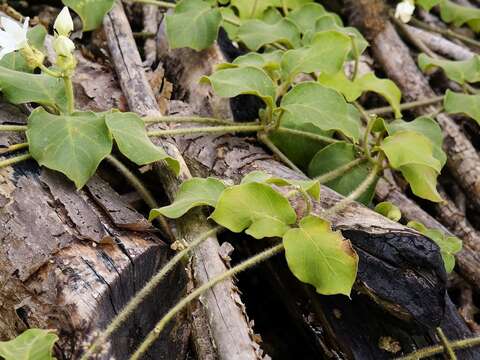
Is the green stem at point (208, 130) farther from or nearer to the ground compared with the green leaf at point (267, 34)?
Answer: nearer to the ground

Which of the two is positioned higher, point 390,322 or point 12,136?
point 12,136

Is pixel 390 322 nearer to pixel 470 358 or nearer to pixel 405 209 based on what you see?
pixel 470 358

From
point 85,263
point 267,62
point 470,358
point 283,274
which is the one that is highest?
point 267,62

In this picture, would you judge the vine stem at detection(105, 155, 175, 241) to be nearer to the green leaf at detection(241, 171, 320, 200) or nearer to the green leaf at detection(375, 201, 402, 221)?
the green leaf at detection(241, 171, 320, 200)

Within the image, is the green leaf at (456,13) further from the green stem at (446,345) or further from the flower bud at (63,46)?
the flower bud at (63,46)

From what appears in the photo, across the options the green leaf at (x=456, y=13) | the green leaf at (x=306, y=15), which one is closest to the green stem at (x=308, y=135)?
the green leaf at (x=306, y=15)

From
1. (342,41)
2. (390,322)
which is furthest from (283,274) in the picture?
(342,41)

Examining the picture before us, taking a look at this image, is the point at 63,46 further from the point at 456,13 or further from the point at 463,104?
the point at 456,13
